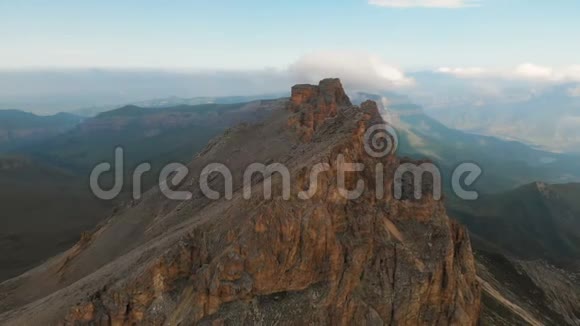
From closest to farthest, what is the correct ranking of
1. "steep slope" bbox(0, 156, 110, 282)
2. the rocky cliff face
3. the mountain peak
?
the rocky cliff face
the mountain peak
"steep slope" bbox(0, 156, 110, 282)

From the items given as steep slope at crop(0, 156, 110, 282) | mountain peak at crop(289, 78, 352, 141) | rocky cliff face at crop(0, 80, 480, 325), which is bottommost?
steep slope at crop(0, 156, 110, 282)

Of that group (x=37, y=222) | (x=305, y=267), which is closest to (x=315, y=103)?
(x=305, y=267)

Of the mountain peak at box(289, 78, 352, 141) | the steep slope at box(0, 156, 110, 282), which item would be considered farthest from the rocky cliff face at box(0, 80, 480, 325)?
the steep slope at box(0, 156, 110, 282)

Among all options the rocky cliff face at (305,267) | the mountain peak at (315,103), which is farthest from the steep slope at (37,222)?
the mountain peak at (315,103)

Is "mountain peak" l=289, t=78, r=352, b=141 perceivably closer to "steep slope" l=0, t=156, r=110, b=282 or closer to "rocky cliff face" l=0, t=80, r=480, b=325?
"rocky cliff face" l=0, t=80, r=480, b=325

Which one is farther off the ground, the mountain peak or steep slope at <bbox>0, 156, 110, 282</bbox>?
the mountain peak

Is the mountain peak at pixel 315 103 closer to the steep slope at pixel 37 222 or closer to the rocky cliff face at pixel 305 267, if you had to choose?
the rocky cliff face at pixel 305 267

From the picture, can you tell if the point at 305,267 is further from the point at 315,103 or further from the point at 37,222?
the point at 37,222

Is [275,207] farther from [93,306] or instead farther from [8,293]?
[8,293]

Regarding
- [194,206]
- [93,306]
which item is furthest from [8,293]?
Answer: [93,306]
